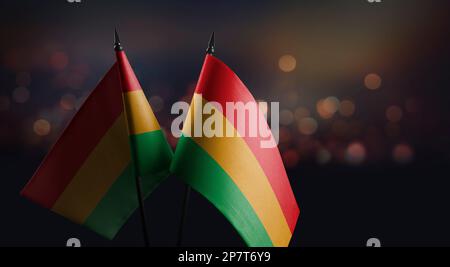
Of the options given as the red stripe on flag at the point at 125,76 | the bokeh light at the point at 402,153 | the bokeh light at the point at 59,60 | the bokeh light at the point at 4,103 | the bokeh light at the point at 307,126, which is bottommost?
the bokeh light at the point at 402,153

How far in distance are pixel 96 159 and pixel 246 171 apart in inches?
13.0

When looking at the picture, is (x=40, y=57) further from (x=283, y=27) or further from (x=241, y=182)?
(x=241, y=182)

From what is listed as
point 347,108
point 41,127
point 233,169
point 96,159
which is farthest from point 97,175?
point 347,108

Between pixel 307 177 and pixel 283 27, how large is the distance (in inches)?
19.7

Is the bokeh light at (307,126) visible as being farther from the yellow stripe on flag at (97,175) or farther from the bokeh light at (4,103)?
the bokeh light at (4,103)

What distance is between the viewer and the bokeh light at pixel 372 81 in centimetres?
179

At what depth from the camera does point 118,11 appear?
1708 mm

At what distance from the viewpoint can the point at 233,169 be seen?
1176mm

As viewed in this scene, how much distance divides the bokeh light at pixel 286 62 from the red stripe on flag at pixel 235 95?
0.57m

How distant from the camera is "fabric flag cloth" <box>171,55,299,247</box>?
3.76 feet

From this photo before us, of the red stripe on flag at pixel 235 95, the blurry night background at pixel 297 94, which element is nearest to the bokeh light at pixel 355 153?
the blurry night background at pixel 297 94

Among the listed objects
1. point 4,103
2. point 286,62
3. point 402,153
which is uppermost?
point 286,62

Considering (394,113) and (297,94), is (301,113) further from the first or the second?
(394,113)

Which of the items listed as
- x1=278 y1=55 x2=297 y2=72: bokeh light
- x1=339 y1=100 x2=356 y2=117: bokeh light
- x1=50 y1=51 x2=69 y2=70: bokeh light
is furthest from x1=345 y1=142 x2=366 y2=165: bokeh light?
x1=50 y1=51 x2=69 y2=70: bokeh light
